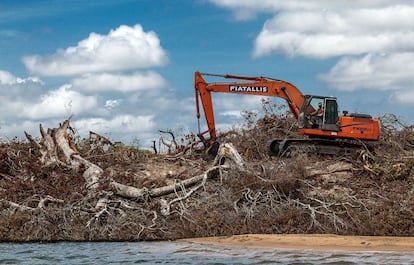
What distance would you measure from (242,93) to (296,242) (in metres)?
11.3

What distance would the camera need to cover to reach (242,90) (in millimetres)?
27719

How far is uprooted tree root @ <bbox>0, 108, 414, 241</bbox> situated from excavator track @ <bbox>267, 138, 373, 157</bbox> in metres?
0.82

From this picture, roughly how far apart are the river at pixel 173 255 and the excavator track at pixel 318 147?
9060 mm

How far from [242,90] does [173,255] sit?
41.6 ft

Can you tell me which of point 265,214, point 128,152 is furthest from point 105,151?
point 265,214

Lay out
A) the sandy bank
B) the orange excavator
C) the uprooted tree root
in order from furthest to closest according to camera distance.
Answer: the orange excavator → the uprooted tree root → the sandy bank

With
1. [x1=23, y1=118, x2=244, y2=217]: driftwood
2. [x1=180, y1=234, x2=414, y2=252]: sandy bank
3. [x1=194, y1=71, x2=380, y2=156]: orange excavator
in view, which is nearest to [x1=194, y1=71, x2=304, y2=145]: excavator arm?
[x1=194, y1=71, x2=380, y2=156]: orange excavator

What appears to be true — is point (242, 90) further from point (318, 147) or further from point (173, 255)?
point (173, 255)

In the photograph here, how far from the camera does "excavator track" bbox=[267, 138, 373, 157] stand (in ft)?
84.6

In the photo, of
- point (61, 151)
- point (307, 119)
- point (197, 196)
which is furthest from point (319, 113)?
point (61, 151)

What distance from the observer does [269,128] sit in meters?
28.3

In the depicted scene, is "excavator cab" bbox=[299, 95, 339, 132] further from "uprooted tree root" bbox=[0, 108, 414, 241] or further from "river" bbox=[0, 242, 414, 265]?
"river" bbox=[0, 242, 414, 265]

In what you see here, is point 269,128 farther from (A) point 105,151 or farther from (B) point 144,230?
(B) point 144,230

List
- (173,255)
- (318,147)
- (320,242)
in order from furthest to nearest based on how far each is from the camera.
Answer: (318,147) → (320,242) → (173,255)
